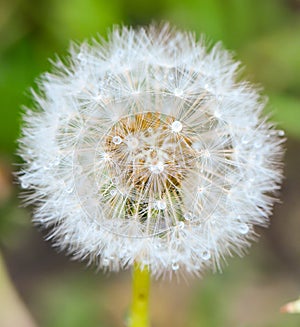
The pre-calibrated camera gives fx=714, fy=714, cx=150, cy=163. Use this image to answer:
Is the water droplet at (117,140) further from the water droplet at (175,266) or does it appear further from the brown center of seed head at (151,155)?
the water droplet at (175,266)

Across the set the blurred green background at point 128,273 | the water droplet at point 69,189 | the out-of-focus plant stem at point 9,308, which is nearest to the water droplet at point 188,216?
the water droplet at point 69,189

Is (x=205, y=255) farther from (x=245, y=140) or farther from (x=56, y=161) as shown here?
(x=56, y=161)

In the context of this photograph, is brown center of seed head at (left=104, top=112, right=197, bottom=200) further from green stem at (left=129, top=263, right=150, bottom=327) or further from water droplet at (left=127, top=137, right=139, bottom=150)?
green stem at (left=129, top=263, right=150, bottom=327)

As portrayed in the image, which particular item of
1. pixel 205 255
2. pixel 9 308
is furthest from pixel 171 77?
pixel 9 308

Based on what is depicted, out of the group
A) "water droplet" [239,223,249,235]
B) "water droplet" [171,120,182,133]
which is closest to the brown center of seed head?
"water droplet" [171,120,182,133]

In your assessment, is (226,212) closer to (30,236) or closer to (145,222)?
(145,222)
